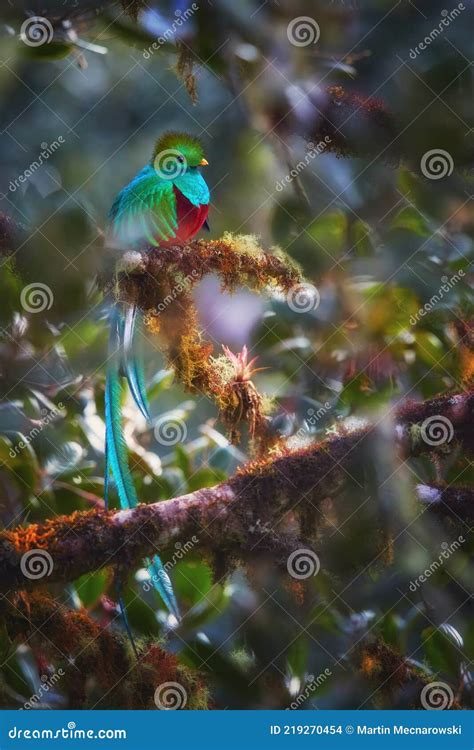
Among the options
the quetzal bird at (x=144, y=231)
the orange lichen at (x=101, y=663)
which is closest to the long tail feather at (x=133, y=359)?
the quetzal bird at (x=144, y=231)

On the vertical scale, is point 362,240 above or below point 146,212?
above

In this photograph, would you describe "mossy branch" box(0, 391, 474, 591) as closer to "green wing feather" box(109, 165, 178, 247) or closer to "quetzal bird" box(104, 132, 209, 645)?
"quetzal bird" box(104, 132, 209, 645)

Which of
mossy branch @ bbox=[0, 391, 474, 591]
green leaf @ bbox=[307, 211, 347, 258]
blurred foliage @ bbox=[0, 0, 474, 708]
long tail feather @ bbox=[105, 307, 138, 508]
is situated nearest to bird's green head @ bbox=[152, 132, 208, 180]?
blurred foliage @ bbox=[0, 0, 474, 708]

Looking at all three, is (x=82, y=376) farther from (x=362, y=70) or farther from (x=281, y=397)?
(x=362, y=70)

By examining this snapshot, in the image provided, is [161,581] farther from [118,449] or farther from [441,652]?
[441,652]

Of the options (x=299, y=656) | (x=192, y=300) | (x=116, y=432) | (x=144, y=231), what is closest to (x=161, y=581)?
(x=116, y=432)
